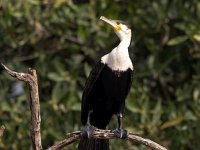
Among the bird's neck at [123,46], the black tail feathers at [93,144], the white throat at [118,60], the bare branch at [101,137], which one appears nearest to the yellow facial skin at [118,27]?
the bird's neck at [123,46]

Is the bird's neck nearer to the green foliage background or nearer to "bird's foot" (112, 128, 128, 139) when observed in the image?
"bird's foot" (112, 128, 128, 139)

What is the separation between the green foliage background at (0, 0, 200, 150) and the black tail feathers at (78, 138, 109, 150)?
1206 millimetres

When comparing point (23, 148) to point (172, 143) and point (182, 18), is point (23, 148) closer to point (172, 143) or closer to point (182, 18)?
point (172, 143)

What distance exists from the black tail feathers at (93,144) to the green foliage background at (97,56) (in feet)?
3.96

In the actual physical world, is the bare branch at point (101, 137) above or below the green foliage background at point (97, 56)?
below

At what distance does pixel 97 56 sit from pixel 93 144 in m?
1.84

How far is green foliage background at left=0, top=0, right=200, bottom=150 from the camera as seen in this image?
6.02m

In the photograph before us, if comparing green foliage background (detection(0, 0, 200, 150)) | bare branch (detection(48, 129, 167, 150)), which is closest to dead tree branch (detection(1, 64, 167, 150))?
bare branch (detection(48, 129, 167, 150))

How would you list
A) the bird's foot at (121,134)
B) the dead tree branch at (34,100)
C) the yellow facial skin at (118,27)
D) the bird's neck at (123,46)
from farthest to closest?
the yellow facial skin at (118,27)
the bird's neck at (123,46)
the bird's foot at (121,134)
the dead tree branch at (34,100)

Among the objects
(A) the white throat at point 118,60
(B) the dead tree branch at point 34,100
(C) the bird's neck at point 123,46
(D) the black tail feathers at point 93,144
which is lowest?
(D) the black tail feathers at point 93,144

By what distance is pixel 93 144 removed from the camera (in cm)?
471

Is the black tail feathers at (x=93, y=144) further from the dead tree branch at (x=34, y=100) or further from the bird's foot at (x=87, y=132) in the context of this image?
the dead tree branch at (x=34, y=100)

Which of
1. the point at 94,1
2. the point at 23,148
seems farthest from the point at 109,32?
the point at 23,148

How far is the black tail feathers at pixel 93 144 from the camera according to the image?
4648 millimetres
